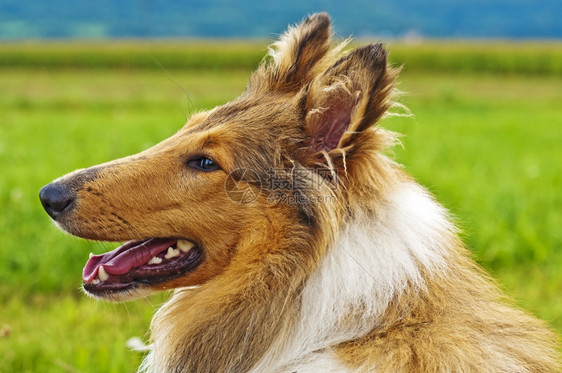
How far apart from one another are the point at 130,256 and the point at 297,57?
4.65 feet

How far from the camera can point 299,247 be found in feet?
9.89

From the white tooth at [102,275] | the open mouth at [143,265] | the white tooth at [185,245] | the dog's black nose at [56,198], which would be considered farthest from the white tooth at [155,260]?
the dog's black nose at [56,198]

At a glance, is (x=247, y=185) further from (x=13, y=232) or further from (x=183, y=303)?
(x=13, y=232)

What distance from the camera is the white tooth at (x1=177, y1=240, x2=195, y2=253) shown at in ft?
10.7

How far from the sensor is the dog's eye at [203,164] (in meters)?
3.21

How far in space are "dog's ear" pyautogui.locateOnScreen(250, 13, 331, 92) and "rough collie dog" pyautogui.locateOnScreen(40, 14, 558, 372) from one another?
189 millimetres

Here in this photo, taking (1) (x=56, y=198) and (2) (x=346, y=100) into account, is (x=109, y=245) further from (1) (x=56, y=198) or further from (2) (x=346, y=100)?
(2) (x=346, y=100)

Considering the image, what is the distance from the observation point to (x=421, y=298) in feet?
9.46

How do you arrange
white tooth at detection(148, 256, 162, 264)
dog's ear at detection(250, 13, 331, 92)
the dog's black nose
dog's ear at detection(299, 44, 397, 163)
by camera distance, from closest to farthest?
dog's ear at detection(299, 44, 397, 163) → the dog's black nose → white tooth at detection(148, 256, 162, 264) → dog's ear at detection(250, 13, 331, 92)

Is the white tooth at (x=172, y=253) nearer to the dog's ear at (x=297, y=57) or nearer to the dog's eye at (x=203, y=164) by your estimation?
the dog's eye at (x=203, y=164)

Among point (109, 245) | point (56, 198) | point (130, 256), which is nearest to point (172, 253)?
point (130, 256)

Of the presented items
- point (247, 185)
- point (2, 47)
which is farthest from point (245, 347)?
point (2, 47)

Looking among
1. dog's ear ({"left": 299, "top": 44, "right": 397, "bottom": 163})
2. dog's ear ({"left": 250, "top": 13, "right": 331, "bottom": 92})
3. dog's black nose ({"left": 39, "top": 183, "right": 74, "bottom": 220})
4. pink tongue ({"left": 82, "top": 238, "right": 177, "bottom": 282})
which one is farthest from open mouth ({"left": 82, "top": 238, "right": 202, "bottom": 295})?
dog's ear ({"left": 250, "top": 13, "right": 331, "bottom": 92})

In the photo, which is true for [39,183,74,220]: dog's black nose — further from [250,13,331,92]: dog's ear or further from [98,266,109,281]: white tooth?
[250,13,331,92]: dog's ear
